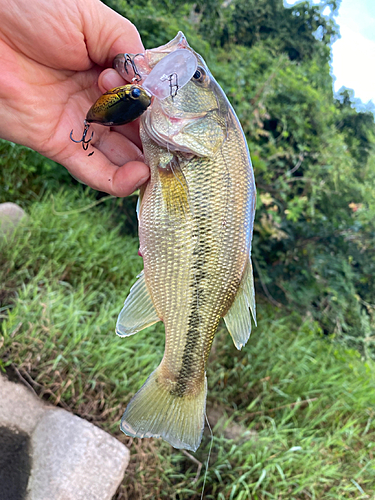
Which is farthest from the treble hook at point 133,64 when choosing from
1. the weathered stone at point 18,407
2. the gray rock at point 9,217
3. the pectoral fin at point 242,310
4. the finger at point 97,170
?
the gray rock at point 9,217

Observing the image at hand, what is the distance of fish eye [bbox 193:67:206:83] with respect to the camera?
1443 mm

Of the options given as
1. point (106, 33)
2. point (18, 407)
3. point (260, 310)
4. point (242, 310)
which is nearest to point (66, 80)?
point (106, 33)

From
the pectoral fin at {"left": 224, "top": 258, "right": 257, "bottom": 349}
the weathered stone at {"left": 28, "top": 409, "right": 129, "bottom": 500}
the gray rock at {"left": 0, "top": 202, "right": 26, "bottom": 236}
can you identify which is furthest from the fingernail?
the gray rock at {"left": 0, "top": 202, "right": 26, "bottom": 236}

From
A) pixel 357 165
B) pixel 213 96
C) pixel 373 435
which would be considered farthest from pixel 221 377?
pixel 357 165

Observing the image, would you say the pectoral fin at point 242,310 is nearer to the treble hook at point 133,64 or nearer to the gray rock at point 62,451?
the treble hook at point 133,64

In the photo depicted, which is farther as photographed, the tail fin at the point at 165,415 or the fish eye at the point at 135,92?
the tail fin at the point at 165,415

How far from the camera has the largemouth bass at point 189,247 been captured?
53.3 inches

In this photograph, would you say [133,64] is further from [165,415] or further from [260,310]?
[260,310]

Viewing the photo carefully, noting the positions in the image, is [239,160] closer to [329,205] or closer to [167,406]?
[167,406]

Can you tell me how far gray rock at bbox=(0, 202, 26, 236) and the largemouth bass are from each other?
209cm

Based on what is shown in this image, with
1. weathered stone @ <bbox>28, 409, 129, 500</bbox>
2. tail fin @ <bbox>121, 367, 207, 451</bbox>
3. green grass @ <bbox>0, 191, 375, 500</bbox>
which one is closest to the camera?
tail fin @ <bbox>121, 367, 207, 451</bbox>

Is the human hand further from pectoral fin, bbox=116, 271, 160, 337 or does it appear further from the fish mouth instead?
pectoral fin, bbox=116, 271, 160, 337

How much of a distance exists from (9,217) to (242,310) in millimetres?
2559

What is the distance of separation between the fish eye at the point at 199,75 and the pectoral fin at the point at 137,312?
858 mm
